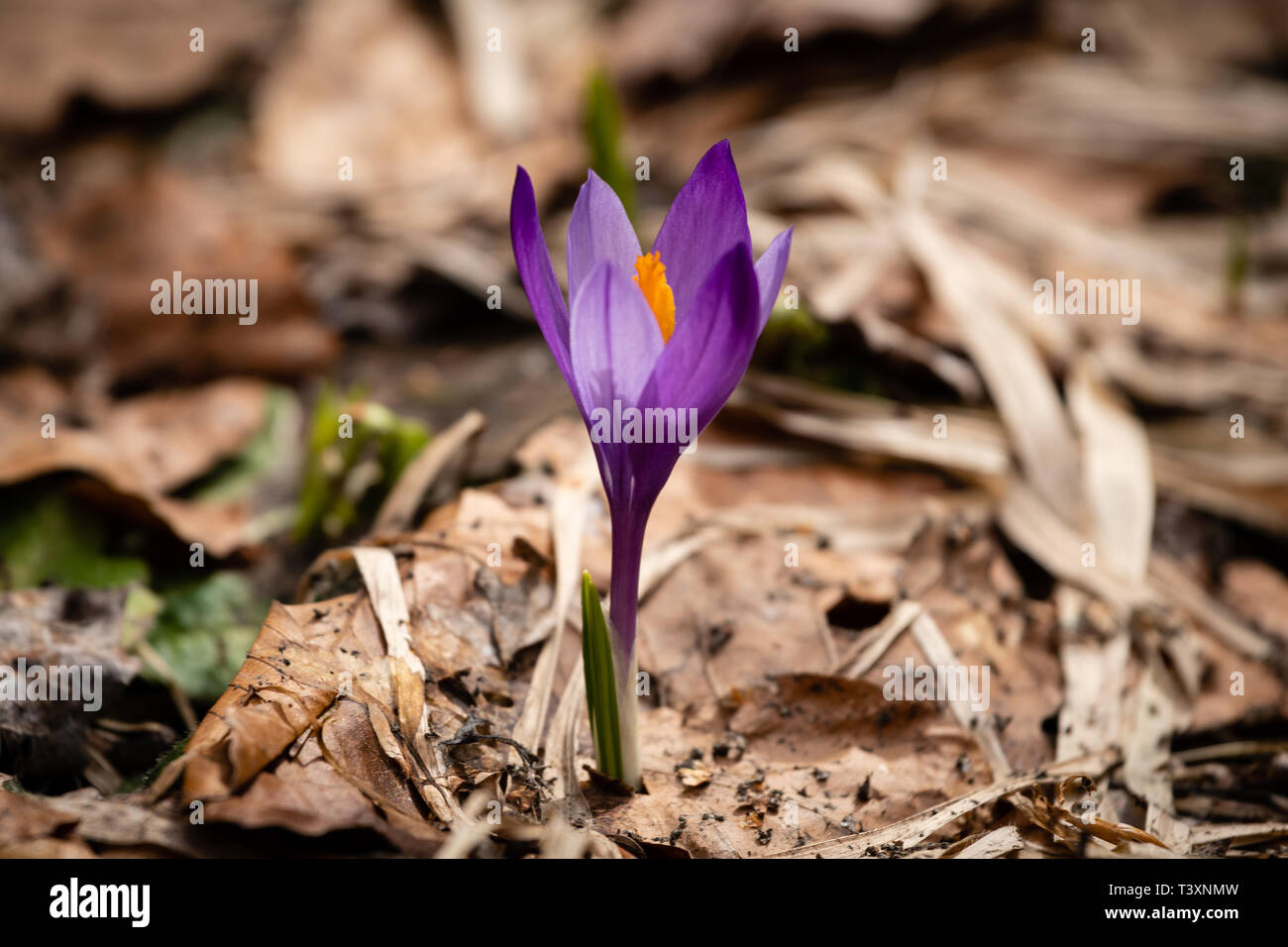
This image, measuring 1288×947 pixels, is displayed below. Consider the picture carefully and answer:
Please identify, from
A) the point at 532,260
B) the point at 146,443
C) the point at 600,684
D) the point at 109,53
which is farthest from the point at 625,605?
the point at 109,53

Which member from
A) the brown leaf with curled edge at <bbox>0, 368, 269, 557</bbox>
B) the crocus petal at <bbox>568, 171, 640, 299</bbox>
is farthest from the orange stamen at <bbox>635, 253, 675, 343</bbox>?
the brown leaf with curled edge at <bbox>0, 368, 269, 557</bbox>

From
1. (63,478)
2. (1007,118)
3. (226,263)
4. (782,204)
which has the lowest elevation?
(63,478)

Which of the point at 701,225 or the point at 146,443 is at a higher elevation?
the point at 701,225

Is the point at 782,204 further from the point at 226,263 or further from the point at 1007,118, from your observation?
the point at 226,263

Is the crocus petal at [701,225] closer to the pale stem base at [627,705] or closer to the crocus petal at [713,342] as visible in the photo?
the crocus petal at [713,342]

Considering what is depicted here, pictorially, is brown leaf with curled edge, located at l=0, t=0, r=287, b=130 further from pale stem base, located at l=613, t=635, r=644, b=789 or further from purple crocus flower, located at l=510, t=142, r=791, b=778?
pale stem base, located at l=613, t=635, r=644, b=789

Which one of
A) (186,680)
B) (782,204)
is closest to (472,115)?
(782,204)

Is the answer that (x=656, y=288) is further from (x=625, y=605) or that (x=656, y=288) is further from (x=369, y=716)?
(x=369, y=716)

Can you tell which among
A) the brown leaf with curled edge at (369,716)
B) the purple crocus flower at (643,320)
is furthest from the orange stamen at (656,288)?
the brown leaf with curled edge at (369,716)
